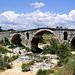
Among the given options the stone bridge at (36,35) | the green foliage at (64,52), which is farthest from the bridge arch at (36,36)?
the green foliage at (64,52)

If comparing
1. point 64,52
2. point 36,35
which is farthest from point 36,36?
point 64,52

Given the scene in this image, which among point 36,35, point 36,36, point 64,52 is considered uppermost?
point 36,35

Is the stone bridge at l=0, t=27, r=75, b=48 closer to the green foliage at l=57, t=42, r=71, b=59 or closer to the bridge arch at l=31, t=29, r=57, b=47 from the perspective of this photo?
the bridge arch at l=31, t=29, r=57, b=47

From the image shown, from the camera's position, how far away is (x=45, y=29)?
3275cm

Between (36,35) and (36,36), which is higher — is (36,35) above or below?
above

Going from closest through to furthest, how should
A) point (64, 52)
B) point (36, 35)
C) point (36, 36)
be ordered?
point (64, 52) < point (36, 35) < point (36, 36)

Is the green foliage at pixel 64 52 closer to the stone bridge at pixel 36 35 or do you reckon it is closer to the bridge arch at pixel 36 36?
the stone bridge at pixel 36 35

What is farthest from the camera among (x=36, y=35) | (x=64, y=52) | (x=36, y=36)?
(x=36, y=36)

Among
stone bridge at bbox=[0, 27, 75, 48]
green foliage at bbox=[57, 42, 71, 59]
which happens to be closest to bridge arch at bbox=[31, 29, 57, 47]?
stone bridge at bbox=[0, 27, 75, 48]

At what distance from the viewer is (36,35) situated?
3709cm

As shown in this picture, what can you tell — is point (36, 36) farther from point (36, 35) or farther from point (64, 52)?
point (64, 52)

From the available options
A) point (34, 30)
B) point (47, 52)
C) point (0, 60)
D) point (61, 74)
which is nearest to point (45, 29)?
point (34, 30)

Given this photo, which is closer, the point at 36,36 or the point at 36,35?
the point at 36,35

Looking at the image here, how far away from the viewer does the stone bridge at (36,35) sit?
27.6 meters
